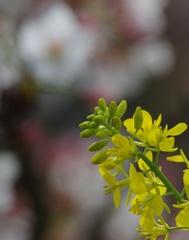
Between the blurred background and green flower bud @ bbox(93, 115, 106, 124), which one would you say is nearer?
green flower bud @ bbox(93, 115, 106, 124)

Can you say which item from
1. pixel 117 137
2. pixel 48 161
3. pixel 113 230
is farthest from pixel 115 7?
pixel 117 137

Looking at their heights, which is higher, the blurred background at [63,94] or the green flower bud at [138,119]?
the blurred background at [63,94]

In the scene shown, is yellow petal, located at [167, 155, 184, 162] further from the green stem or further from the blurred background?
the blurred background

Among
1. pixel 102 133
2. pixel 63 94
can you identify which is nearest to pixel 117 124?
pixel 102 133

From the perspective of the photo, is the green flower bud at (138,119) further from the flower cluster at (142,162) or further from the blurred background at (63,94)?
the blurred background at (63,94)

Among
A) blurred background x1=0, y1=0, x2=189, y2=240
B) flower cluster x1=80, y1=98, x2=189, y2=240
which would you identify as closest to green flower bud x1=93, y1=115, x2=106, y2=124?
flower cluster x1=80, y1=98, x2=189, y2=240

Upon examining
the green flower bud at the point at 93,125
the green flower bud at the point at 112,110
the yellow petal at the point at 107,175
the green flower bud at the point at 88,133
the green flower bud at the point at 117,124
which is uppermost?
the green flower bud at the point at 112,110

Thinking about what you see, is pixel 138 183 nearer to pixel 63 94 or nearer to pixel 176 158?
pixel 176 158

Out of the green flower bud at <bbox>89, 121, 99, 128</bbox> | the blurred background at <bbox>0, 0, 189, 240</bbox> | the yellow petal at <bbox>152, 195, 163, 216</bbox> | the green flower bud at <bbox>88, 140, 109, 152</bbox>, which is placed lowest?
the yellow petal at <bbox>152, 195, 163, 216</bbox>

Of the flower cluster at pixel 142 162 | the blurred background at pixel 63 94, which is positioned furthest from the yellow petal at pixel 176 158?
the blurred background at pixel 63 94
